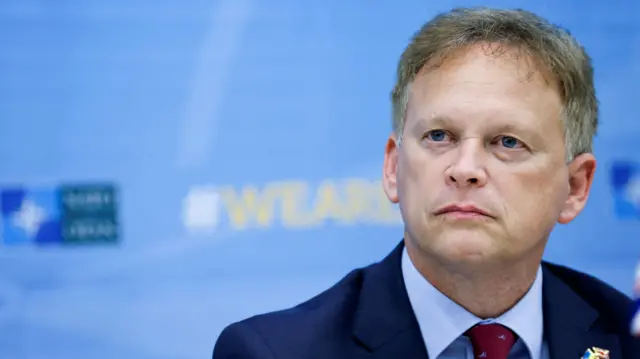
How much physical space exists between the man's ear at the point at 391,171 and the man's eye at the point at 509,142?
269 mm

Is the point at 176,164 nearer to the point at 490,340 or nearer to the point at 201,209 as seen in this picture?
the point at 201,209

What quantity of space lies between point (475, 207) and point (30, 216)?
1.65 meters

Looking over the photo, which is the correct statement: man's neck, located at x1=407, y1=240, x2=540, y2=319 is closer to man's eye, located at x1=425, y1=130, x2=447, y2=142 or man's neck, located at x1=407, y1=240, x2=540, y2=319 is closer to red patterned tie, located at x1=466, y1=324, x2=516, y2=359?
red patterned tie, located at x1=466, y1=324, x2=516, y2=359

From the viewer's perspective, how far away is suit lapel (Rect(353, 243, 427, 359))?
1.92m

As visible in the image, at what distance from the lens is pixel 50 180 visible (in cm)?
286

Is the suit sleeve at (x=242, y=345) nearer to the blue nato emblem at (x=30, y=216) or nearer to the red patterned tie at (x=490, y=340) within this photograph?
the red patterned tie at (x=490, y=340)

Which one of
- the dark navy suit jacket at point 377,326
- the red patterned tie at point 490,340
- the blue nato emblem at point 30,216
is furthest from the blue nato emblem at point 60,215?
the red patterned tie at point 490,340

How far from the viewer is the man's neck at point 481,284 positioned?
6.27ft

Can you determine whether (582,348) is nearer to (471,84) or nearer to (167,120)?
(471,84)

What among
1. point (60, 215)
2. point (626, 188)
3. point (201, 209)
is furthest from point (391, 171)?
point (626, 188)

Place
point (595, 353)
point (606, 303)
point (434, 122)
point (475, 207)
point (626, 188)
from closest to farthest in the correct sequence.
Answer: point (475, 207) < point (434, 122) < point (595, 353) < point (606, 303) < point (626, 188)

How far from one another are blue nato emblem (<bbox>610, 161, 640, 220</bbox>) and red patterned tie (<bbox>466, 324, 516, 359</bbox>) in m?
1.44

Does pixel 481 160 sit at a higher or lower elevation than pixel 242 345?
higher

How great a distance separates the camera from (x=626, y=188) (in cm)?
317
